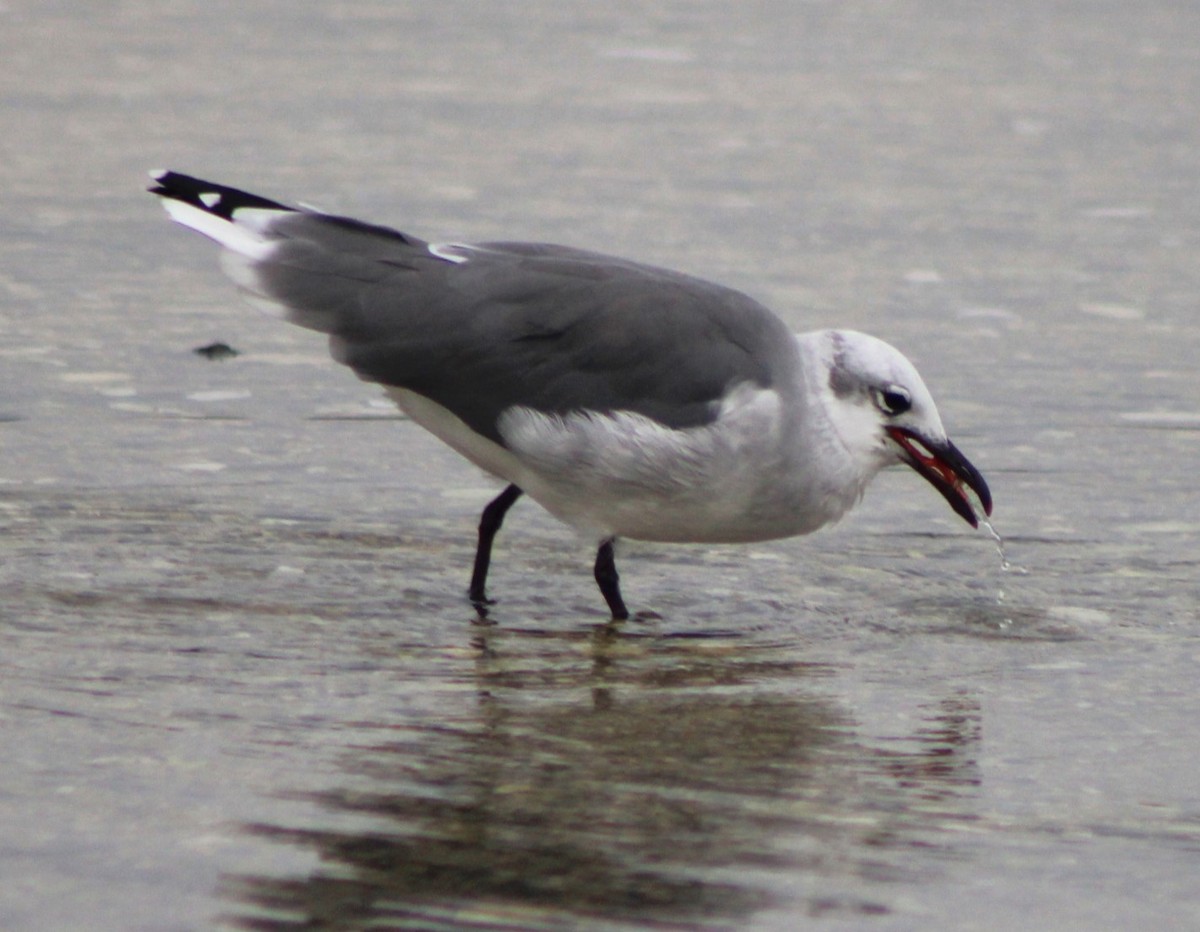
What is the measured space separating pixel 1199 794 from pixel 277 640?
6.43ft

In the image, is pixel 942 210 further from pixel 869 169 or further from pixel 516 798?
pixel 516 798

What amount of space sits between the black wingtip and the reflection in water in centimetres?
128

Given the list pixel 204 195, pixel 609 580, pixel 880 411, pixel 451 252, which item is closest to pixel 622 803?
pixel 609 580

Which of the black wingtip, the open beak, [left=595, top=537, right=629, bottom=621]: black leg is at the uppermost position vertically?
the black wingtip

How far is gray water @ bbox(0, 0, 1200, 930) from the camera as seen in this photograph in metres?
3.82

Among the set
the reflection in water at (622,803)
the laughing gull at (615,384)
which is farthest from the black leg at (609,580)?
the reflection in water at (622,803)

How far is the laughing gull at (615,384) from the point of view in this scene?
207 inches

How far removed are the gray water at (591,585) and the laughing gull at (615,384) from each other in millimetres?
318

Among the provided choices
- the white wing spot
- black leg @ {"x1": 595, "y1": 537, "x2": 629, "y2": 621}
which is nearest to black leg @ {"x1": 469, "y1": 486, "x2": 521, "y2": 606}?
black leg @ {"x1": 595, "y1": 537, "x2": 629, "y2": 621}

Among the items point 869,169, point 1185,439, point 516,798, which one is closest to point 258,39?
point 869,169

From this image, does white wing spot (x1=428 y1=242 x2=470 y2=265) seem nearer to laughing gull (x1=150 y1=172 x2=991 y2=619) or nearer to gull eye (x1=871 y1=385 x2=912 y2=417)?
laughing gull (x1=150 y1=172 x2=991 y2=619)

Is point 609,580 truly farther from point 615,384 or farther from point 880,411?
point 880,411

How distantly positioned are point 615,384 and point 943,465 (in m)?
0.80

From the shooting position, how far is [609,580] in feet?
18.0
